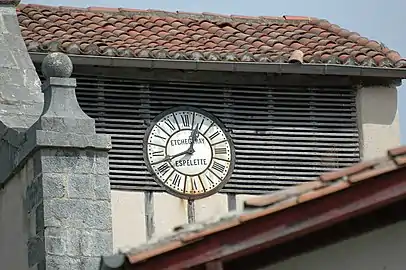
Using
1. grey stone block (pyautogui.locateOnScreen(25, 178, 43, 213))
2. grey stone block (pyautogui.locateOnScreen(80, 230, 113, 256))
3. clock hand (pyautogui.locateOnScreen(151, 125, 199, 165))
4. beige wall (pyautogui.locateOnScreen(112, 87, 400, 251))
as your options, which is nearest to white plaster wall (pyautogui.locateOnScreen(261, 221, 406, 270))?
grey stone block (pyautogui.locateOnScreen(80, 230, 113, 256))

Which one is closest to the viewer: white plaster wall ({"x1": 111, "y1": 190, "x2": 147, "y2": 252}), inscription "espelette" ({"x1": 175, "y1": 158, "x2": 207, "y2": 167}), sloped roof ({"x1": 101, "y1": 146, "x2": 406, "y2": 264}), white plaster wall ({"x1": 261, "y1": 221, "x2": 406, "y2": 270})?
sloped roof ({"x1": 101, "y1": 146, "x2": 406, "y2": 264})

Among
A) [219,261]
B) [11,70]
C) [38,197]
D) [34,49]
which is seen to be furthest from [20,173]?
[34,49]

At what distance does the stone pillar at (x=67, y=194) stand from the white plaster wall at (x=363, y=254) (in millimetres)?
2783

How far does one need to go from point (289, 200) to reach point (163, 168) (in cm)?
1052

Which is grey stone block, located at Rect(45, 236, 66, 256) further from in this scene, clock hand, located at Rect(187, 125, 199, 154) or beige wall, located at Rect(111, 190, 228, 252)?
clock hand, located at Rect(187, 125, 199, 154)

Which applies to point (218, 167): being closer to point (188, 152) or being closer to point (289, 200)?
point (188, 152)

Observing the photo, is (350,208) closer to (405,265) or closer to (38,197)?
(405,265)

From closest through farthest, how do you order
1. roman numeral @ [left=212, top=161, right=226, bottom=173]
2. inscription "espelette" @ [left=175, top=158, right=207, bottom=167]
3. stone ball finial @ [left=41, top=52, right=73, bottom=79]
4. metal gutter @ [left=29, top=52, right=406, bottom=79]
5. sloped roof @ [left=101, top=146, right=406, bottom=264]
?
sloped roof @ [left=101, top=146, right=406, bottom=264]
stone ball finial @ [left=41, top=52, right=73, bottom=79]
metal gutter @ [left=29, top=52, right=406, bottom=79]
inscription "espelette" @ [left=175, top=158, right=207, bottom=167]
roman numeral @ [left=212, top=161, right=226, bottom=173]

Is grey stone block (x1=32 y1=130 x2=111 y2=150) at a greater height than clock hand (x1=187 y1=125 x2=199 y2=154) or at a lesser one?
greater

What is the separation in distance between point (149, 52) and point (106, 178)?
24.4ft

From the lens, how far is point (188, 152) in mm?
20781

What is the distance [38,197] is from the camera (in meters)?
13.1

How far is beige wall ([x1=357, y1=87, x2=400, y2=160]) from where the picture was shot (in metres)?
21.6

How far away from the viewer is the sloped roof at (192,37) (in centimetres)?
2062
